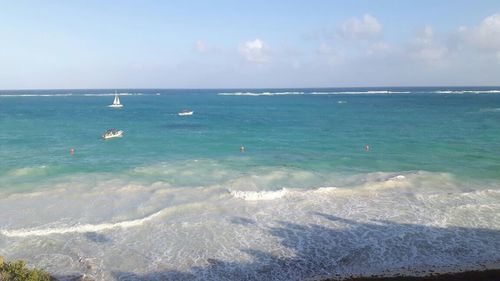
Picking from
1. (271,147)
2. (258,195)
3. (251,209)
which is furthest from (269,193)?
(271,147)

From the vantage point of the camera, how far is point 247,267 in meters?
18.6

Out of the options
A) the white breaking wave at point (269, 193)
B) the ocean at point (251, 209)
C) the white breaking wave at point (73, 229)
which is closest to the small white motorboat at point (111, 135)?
the ocean at point (251, 209)

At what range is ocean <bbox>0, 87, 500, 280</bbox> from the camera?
1905cm

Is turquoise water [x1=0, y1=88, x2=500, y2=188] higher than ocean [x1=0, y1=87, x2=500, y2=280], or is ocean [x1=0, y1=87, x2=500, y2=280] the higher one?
turquoise water [x1=0, y1=88, x2=500, y2=188]

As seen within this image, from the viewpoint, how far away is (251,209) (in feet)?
84.9

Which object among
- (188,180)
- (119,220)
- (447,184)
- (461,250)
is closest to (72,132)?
(188,180)

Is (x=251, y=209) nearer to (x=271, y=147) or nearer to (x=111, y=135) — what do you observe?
(x=271, y=147)

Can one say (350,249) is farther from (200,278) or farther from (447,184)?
(447,184)

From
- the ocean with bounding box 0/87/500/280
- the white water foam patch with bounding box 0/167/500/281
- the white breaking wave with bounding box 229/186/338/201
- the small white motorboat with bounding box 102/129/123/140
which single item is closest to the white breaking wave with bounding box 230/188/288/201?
the white breaking wave with bounding box 229/186/338/201

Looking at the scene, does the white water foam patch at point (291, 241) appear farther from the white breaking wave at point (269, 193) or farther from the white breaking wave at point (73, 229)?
the white breaking wave at point (269, 193)

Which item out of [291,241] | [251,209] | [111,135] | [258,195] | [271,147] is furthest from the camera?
[111,135]

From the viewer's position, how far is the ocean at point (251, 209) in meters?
19.0

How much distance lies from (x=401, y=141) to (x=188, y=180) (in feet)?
97.5

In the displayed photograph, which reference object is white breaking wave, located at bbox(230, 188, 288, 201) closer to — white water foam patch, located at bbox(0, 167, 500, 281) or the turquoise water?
white water foam patch, located at bbox(0, 167, 500, 281)
